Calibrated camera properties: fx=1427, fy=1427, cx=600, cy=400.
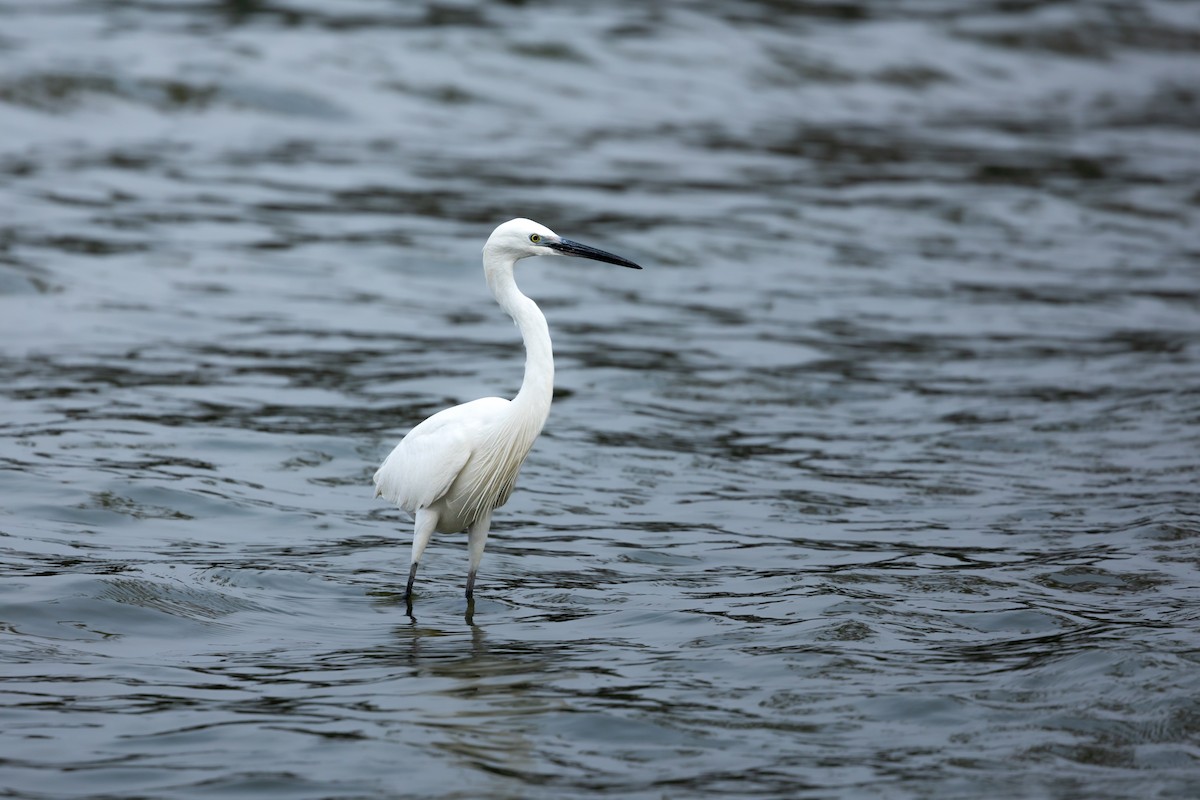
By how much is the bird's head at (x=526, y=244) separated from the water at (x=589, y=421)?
5.73ft

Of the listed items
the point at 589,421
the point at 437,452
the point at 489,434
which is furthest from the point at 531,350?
the point at 589,421

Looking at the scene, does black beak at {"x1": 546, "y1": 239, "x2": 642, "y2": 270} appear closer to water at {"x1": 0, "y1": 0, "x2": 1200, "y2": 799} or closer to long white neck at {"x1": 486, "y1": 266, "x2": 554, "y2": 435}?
long white neck at {"x1": 486, "y1": 266, "x2": 554, "y2": 435}

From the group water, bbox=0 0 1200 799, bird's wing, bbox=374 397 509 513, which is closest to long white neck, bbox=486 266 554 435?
bird's wing, bbox=374 397 509 513

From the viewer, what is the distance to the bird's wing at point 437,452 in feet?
22.6

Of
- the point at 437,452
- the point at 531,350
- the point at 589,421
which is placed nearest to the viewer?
the point at 531,350

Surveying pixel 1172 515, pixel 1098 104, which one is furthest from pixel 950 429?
pixel 1098 104

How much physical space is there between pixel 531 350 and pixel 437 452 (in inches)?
26.9

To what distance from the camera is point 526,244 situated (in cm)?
686

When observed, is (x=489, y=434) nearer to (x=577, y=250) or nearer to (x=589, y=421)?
(x=577, y=250)

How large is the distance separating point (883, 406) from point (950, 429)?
719mm

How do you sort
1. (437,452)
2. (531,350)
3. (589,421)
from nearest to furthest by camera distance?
(531,350)
(437,452)
(589,421)

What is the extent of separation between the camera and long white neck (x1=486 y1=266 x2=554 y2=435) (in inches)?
266

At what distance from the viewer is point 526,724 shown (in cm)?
570

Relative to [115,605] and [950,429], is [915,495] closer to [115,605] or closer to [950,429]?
[950,429]
